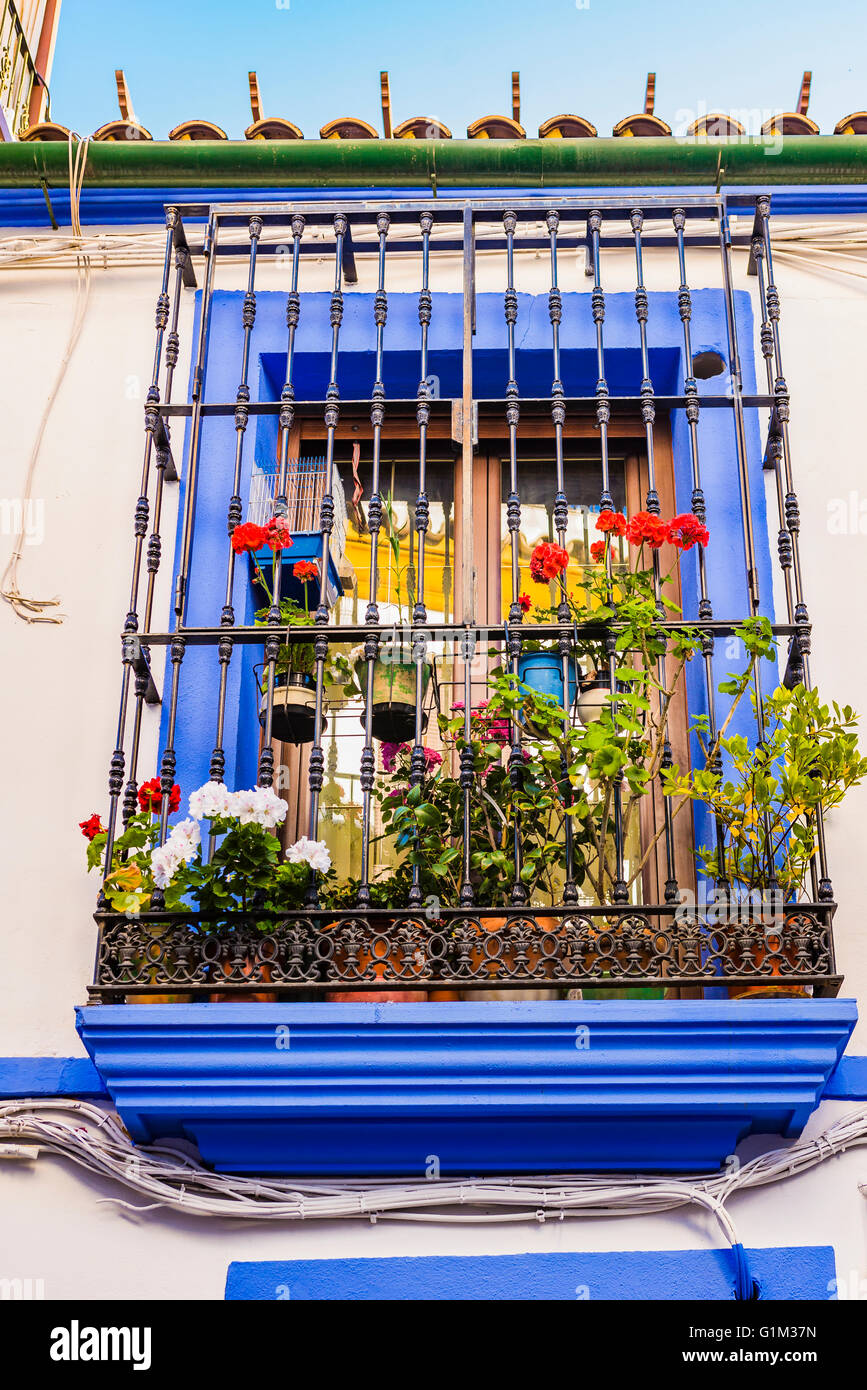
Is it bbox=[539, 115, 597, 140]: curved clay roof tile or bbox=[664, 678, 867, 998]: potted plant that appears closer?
bbox=[664, 678, 867, 998]: potted plant

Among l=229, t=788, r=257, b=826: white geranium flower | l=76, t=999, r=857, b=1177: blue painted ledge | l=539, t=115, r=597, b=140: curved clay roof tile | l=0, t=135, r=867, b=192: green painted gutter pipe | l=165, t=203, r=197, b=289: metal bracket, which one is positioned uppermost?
l=539, t=115, r=597, b=140: curved clay roof tile

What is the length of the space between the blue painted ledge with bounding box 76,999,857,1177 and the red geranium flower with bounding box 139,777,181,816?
53 centimetres

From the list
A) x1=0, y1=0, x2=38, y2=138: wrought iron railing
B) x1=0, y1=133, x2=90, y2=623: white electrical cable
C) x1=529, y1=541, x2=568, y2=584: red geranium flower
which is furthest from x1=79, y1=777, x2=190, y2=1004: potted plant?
x1=0, y1=0, x2=38, y2=138: wrought iron railing

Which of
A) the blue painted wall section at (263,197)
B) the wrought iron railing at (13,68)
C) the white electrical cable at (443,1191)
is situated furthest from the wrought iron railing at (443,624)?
the wrought iron railing at (13,68)

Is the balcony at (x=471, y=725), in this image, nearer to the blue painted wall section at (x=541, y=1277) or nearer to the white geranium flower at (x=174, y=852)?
the white geranium flower at (x=174, y=852)

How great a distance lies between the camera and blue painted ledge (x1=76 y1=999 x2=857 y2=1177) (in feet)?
12.1

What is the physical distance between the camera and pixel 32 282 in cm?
521

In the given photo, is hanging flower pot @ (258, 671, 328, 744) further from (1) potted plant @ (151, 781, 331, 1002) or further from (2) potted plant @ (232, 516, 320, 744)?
(1) potted plant @ (151, 781, 331, 1002)

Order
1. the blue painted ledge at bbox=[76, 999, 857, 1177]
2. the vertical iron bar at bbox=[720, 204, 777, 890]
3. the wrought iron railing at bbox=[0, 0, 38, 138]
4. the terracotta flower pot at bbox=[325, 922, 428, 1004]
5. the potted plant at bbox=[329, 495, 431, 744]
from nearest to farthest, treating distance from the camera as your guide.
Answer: the blue painted ledge at bbox=[76, 999, 857, 1177] < the terracotta flower pot at bbox=[325, 922, 428, 1004] < the vertical iron bar at bbox=[720, 204, 777, 890] < the potted plant at bbox=[329, 495, 431, 744] < the wrought iron railing at bbox=[0, 0, 38, 138]

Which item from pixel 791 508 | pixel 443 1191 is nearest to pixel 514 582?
pixel 791 508

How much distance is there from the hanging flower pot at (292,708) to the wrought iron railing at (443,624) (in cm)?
6

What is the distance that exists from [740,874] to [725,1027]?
43cm

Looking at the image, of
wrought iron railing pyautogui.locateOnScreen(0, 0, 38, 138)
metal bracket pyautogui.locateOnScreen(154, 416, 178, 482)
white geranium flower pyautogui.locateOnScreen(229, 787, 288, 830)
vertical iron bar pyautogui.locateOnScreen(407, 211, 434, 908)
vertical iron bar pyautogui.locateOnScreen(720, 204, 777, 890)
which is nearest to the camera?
white geranium flower pyautogui.locateOnScreen(229, 787, 288, 830)
